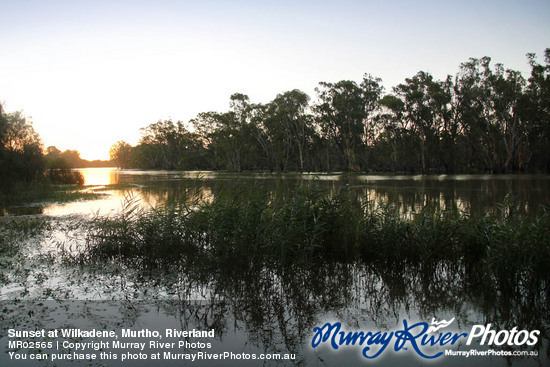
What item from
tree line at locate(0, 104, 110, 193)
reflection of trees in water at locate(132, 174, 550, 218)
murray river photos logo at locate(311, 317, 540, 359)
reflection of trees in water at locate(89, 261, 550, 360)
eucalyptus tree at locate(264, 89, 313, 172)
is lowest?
murray river photos logo at locate(311, 317, 540, 359)

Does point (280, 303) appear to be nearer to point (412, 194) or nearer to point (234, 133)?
point (412, 194)

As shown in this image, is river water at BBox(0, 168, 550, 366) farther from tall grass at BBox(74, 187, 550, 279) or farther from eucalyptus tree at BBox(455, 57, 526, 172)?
eucalyptus tree at BBox(455, 57, 526, 172)

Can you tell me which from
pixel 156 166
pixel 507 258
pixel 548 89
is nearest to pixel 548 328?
pixel 507 258

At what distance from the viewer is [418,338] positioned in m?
4.95

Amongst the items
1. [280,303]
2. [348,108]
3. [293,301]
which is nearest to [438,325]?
[293,301]

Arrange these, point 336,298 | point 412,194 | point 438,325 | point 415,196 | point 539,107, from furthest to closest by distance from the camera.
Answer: point 539,107
point 412,194
point 415,196
point 336,298
point 438,325

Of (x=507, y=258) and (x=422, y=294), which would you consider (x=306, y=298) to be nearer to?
(x=422, y=294)

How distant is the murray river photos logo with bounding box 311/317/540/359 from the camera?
470cm

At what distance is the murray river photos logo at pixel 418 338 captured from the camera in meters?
4.70

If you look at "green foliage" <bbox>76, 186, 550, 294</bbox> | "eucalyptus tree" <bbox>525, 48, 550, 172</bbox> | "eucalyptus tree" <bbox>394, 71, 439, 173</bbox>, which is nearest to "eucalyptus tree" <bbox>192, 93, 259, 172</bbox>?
"eucalyptus tree" <bbox>394, 71, 439, 173</bbox>

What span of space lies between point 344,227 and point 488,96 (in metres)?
60.4

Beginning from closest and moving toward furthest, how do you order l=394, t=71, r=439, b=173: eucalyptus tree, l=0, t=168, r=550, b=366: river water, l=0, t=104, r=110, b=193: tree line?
1. l=0, t=168, r=550, b=366: river water
2. l=0, t=104, r=110, b=193: tree line
3. l=394, t=71, r=439, b=173: eucalyptus tree

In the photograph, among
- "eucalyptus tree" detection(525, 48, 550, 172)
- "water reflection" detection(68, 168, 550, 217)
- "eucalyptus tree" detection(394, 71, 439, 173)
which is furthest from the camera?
"eucalyptus tree" detection(394, 71, 439, 173)

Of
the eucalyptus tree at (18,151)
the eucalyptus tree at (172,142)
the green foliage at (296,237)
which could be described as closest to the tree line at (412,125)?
the eucalyptus tree at (172,142)
